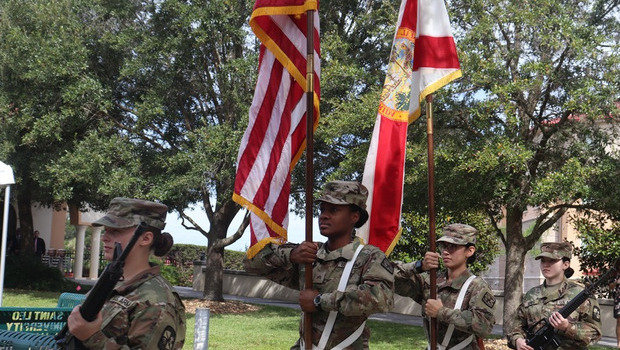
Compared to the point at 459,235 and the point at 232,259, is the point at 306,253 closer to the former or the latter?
the point at 459,235

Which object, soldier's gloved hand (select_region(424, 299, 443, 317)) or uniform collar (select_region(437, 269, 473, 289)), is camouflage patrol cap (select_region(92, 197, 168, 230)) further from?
uniform collar (select_region(437, 269, 473, 289))

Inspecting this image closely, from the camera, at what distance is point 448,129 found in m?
14.8

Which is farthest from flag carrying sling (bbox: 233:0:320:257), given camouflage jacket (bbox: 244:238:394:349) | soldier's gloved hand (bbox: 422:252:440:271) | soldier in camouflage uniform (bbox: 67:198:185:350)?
soldier in camouflage uniform (bbox: 67:198:185:350)

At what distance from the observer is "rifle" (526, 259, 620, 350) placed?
21.0ft

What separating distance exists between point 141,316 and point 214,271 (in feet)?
61.8

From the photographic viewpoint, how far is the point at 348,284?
4.89 metres

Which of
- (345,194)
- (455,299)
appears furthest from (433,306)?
(345,194)

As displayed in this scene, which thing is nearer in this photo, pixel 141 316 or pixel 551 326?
pixel 141 316

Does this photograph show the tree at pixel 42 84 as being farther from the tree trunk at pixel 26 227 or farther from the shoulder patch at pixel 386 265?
the shoulder patch at pixel 386 265

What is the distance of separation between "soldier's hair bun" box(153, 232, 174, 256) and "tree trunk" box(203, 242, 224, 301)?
58.5 ft

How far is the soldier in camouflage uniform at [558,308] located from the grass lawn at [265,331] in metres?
7.39

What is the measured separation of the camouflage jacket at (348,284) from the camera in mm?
4672

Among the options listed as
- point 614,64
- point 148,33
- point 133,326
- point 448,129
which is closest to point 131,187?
point 148,33

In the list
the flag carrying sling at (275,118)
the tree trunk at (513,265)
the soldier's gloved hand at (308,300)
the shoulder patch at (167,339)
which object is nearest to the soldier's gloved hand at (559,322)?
the flag carrying sling at (275,118)
